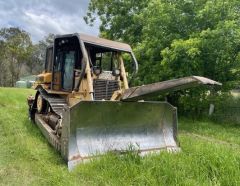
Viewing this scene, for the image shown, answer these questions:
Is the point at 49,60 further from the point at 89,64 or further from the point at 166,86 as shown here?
the point at 166,86

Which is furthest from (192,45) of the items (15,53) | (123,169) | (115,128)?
(15,53)

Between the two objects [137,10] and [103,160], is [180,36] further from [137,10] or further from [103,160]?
[103,160]

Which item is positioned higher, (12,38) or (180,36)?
(12,38)

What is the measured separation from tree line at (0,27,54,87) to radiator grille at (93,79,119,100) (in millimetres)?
33182

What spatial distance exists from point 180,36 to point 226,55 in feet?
5.55

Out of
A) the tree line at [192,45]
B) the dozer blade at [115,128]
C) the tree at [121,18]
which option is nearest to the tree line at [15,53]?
the tree at [121,18]

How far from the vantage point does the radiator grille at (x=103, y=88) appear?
276 inches

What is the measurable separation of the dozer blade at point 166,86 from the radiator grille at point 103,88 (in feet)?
4.39

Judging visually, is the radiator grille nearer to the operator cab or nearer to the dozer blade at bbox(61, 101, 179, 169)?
the operator cab

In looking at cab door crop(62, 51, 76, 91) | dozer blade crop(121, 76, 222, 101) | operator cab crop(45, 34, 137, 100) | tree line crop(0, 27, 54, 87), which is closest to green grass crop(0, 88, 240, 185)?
dozer blade crop(121, 76, 222, 101)

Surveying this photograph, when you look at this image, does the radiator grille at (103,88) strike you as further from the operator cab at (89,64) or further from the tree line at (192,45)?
→ the tree line at (192,45)

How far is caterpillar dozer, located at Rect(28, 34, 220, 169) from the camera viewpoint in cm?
523

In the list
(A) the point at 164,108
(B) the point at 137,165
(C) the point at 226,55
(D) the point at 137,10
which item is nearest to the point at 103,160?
(B) the point at 137,165

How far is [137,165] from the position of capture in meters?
4.79
